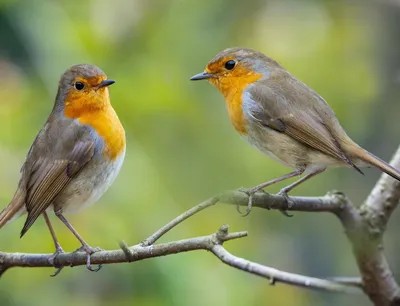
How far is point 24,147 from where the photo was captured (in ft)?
12.5

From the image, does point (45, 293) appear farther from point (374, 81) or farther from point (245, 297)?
point (374, 81)

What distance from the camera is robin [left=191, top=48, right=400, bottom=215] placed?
347cm

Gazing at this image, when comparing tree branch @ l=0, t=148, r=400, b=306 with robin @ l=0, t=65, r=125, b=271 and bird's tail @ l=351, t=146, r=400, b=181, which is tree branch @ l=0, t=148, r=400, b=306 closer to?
bird's tail @ l=351, t=146, r=400, b=181

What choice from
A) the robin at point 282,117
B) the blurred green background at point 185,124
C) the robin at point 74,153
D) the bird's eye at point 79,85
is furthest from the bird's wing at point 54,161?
the robin at point 282,117

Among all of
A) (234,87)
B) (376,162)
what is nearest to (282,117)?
(234,87)

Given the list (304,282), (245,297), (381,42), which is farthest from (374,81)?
(304,282)

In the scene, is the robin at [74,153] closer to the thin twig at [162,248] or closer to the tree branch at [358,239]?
the tree branch at [358,239]

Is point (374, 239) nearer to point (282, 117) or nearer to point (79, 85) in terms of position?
point (282, 117)

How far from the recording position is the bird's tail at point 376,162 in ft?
10.0

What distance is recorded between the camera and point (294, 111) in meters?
3.62

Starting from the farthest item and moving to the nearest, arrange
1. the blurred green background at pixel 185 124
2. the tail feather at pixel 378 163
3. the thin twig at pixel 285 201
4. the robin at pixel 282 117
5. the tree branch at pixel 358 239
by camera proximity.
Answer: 1. the blurred green background at pixel 185 124
2. the robin at pixel 282 117
3. the tail feather at pixel 378 163
4. the tree branch at pixel 358 239
5. the thin twig at pixel 285 201

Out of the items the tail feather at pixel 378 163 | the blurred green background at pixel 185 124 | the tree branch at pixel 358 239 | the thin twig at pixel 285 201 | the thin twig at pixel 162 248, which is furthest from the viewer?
the blurred green background at pixel 185 124

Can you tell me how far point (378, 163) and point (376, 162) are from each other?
0.04 m

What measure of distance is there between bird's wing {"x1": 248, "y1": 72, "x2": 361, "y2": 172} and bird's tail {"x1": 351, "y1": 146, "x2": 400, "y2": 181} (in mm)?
117
